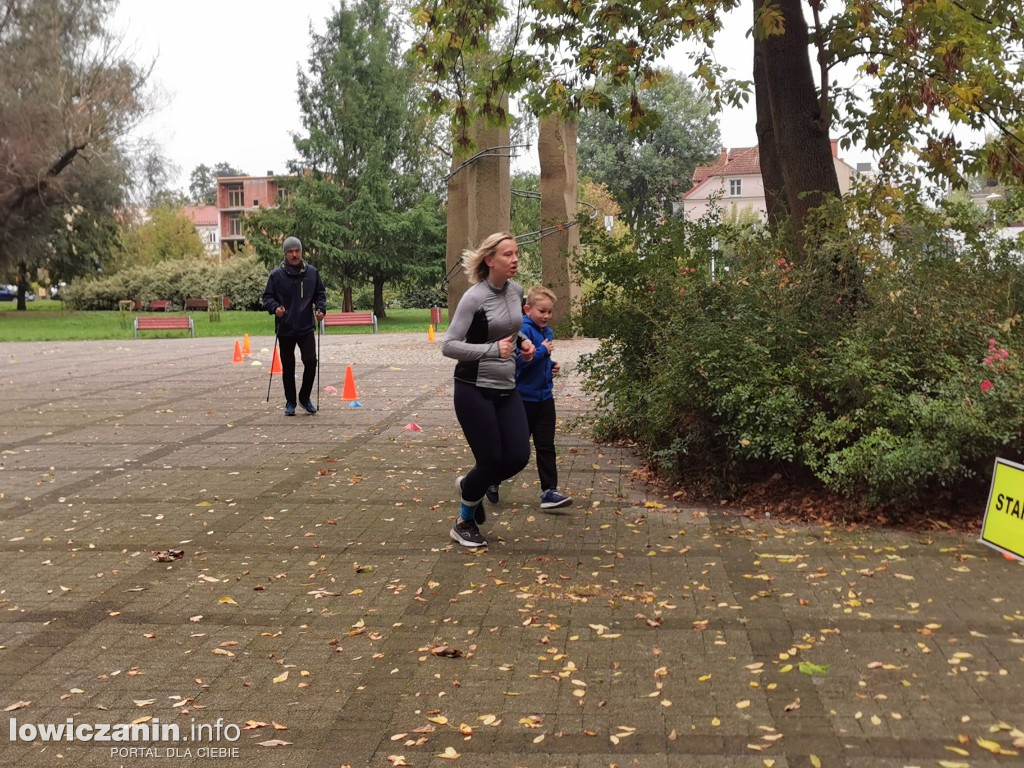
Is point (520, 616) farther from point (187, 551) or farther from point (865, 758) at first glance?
point (187, 551)

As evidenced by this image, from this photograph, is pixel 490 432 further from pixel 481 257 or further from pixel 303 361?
pixel 303 361

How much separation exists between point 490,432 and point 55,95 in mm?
40652

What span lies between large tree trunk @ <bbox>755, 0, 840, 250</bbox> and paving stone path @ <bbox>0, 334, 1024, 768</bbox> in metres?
2.86

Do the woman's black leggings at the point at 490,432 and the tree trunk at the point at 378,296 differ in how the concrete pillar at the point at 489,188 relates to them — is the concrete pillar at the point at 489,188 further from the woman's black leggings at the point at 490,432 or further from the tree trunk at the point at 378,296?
the tree trunk at the point at 378,296

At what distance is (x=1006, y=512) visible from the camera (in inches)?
199

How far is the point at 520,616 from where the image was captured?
5.16 meters

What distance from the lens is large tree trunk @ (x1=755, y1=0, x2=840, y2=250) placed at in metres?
9.45

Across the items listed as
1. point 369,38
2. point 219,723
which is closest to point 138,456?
point 219,723

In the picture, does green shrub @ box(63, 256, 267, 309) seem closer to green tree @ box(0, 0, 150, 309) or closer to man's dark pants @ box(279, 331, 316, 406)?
green tree @ box(0, 0, 150, 309)

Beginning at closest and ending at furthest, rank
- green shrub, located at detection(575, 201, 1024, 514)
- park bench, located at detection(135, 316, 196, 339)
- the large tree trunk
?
1. green shrub, located at detection(575, 201, 1024, 514)
2. the large tree trunk
3. park bench, located at detection(135, 316, 196, 339)

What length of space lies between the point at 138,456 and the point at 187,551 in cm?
379

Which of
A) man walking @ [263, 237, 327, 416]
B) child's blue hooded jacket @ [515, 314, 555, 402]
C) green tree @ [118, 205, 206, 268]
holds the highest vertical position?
green tree @ [118, 205, 206, 268]

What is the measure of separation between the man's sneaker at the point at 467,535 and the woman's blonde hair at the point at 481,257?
148 cm

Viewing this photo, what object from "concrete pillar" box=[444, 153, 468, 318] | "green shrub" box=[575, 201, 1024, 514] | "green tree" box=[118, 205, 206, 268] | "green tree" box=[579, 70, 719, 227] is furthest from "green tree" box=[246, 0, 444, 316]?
"green shrub" box=[575, 201, 1024, 514]
